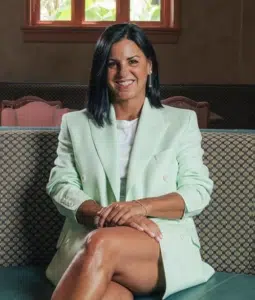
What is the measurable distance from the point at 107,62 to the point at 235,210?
66 centimetres

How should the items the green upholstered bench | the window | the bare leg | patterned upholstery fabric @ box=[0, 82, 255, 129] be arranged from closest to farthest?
1. the bare leg
2. the green upholstered bench
3. patterned upholstery fabric @ box=[0, 82, 255, 129]
4. the window

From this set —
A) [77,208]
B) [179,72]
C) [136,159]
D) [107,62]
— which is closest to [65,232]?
[77,208]

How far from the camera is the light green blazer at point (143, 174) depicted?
2031 mm

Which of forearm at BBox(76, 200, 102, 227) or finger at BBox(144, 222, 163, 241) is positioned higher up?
forearm at BBox(76, 200, 102, 227)

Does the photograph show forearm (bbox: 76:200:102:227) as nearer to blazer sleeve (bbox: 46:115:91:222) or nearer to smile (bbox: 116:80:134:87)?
blazer sleeve (bbox: 46:115:91:222)

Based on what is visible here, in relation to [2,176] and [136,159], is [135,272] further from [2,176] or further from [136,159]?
[2,176]

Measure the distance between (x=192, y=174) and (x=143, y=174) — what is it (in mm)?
→ 152

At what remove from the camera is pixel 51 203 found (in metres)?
2.36

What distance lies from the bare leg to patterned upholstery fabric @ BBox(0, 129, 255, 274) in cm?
43

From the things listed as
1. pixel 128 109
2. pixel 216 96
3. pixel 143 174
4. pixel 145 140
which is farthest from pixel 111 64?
pixel 216 96

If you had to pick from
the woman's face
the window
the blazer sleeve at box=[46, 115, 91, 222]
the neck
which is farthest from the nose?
the window

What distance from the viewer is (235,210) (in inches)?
89.7

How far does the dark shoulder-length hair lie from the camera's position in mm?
2127

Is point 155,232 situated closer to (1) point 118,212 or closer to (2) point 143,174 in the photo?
(1) point 118,212
